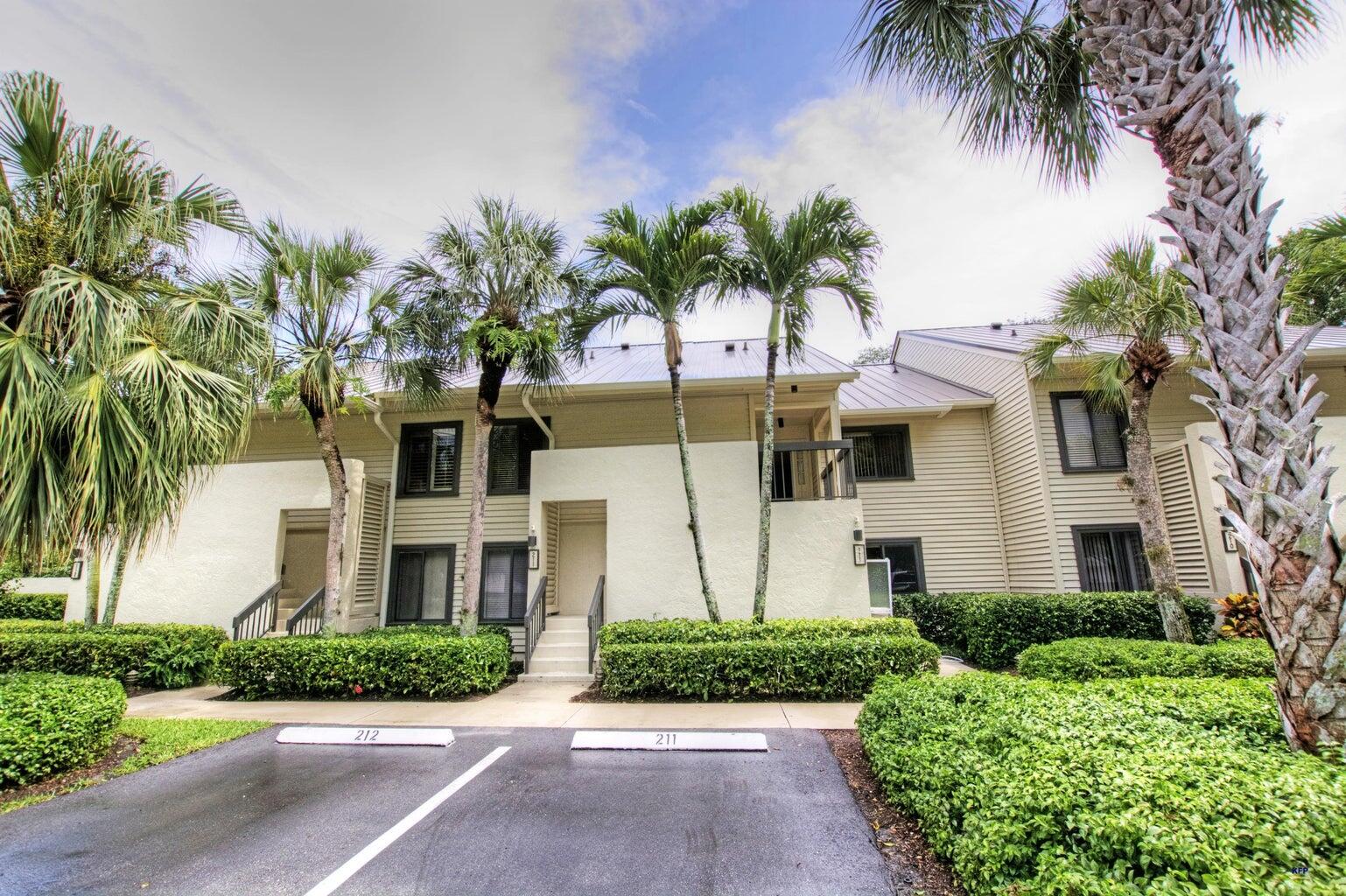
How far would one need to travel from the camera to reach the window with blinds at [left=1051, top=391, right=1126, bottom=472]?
11633 mm

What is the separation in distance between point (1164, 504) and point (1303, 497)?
31.8ft

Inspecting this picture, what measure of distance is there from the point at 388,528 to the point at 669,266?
810 centimetres

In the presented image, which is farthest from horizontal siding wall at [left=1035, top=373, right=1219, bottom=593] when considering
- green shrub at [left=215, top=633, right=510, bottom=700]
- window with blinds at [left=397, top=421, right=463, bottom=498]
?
window with blinds at [left=397, top=421, right=463, bottom=498]

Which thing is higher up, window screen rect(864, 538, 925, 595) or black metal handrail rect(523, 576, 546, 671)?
window screen rect(864, 538, 925, 595)

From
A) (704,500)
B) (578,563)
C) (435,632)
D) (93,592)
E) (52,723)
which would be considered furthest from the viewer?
(578,563)

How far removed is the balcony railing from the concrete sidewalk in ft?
12.5

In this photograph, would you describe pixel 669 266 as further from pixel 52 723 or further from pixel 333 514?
pixel 52 723

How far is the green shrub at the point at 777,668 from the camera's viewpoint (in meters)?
7.72

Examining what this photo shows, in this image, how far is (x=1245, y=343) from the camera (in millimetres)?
3508

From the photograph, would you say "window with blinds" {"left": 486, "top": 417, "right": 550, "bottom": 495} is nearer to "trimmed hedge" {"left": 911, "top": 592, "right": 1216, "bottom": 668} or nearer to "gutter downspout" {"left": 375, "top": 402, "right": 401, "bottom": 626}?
"gutter downspout" {"left": 375, "top": 402, "right": 401, "bottom": 626}

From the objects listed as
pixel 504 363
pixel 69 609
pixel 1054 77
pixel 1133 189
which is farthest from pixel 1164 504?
pixel 69 609

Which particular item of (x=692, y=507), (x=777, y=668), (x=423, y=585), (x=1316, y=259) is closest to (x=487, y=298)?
(x=692, y=507)

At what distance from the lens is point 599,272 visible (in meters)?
9.37

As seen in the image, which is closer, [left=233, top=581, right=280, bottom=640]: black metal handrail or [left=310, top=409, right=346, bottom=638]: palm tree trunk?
[left=310, top=409, right=346, bottom=638]: palm tree trunk
